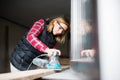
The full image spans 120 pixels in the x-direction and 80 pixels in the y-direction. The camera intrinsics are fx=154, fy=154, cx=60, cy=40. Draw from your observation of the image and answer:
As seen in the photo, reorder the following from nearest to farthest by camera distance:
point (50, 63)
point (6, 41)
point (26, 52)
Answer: point (50, 63) → point (26, 52) → point (6, 41)

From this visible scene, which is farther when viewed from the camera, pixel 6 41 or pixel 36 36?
pixel 6 41

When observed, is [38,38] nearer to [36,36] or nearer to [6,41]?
[36,36]

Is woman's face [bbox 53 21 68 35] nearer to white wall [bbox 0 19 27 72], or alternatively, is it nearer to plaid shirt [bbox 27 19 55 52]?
plaid shirt [bbox 27 19 55 52]

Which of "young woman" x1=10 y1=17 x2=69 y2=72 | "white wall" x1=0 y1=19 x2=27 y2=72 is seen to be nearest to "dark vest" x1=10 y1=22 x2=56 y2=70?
"young woman" x1=10 y1=17 x2=69 y2=72

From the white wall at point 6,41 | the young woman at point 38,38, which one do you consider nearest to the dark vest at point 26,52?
the young woman at point 38,38

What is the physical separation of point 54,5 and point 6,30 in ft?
4.48

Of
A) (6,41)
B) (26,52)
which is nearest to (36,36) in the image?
(26,52)

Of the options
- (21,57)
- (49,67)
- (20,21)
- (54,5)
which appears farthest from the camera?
(20,21)

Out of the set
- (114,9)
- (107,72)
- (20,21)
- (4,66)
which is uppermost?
(20,21)

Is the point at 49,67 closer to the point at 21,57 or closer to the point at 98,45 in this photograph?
the point at 21,57

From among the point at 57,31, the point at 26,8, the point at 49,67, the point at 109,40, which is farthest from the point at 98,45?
the point at 26,8

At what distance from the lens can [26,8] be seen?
289cm

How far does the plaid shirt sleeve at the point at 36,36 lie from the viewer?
1106mm

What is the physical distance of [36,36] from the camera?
1176mm
